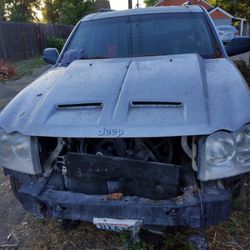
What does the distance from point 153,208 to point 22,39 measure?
→ 64.5 feet

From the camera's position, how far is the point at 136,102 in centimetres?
268

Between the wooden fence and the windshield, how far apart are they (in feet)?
46.9

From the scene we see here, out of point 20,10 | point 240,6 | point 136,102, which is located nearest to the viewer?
point 136,102

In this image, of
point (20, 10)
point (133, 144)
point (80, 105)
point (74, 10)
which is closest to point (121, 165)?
point (133, 144)

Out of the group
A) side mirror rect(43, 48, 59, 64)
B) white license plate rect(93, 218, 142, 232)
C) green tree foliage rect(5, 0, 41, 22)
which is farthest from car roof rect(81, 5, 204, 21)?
green tree foliage rect(5, 0, 41, 22)

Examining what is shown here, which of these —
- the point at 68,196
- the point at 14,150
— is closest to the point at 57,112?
the point at 14,150

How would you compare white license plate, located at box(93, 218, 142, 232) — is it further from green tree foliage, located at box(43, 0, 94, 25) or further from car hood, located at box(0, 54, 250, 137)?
green tree foliage, located at box(43, 0, 94, 25)

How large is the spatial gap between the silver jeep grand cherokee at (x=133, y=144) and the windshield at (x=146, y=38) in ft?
2.07

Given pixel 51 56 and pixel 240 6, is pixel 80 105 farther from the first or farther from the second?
pixel 240 6

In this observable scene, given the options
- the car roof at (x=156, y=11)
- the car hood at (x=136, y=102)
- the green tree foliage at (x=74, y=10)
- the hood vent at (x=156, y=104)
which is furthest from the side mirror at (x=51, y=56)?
the green tree foliage at (x=74, y=10)

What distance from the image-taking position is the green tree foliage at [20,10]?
38.1m

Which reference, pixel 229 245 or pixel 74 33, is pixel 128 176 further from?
pixel 74 33

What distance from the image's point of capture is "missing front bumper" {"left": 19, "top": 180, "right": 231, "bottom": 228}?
8.01ft

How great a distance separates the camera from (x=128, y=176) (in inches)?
102
